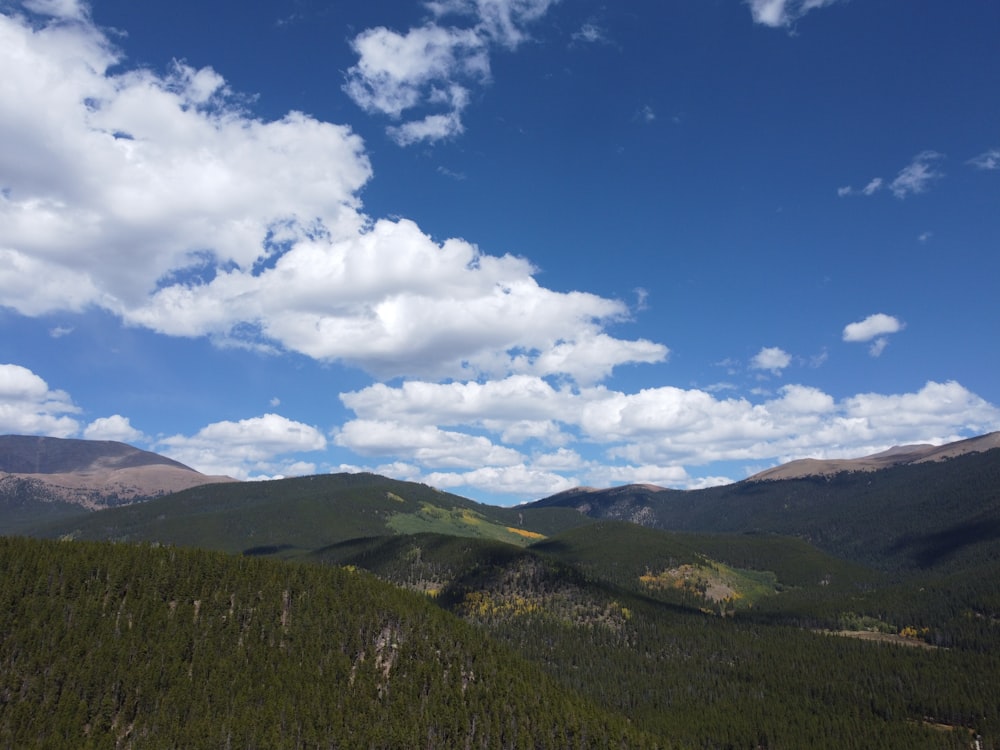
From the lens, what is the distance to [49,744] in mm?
156125

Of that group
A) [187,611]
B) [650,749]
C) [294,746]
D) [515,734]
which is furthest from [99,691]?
[650,749]

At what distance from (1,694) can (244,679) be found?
5777 cm

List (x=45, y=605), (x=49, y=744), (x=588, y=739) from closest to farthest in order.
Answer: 1. (x=49, y=744)
2. (x=45, y=605)
3. (x=588, y=739)

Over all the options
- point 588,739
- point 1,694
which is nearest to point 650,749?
point 588,739

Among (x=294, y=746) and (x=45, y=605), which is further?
(x=45, y=605)

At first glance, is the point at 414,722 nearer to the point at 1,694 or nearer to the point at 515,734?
the point at 515,734

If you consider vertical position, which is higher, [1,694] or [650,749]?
[1,694]

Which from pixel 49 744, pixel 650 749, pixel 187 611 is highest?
pixel 187 611

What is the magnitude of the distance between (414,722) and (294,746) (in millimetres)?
34122

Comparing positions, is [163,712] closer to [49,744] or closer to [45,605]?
[49,744]

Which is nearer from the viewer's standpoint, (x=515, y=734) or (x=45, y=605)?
(x=45, y=605)

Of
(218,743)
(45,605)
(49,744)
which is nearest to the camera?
(49,744)

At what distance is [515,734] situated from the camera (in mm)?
199125

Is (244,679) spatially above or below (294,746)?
above
